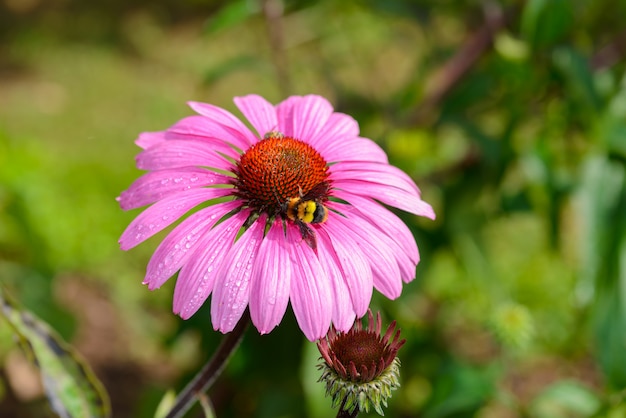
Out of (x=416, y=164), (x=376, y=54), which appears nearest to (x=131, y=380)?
(x=416, y=164)

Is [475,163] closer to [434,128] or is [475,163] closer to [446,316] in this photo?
[434,128]

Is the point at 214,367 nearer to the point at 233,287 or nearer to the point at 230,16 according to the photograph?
the point at 233,287

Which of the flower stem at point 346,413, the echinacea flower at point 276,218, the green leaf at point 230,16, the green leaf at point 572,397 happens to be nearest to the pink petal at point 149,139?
the echinacea flower at point 276,218

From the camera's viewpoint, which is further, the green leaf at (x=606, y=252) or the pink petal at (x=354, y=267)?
the green leaf at (x=606, y=252)

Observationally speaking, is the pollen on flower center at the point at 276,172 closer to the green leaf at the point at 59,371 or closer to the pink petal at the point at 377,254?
the pink petal at the point at 377,254

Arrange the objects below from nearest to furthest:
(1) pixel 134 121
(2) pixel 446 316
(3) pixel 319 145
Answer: (3) pixel 319 145, (2) pixel 446 316, (1) pixel 134 121

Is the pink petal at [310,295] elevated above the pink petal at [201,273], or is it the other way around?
the pink petal at [201,273]
